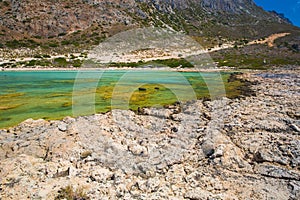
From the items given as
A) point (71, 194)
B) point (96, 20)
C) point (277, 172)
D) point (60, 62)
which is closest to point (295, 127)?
point (277, 172)

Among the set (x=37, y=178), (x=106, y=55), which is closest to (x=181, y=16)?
(x=106, y=55)

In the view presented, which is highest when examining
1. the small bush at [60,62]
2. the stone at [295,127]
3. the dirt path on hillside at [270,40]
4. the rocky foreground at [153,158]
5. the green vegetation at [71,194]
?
the dirt path on hillside at [270,40]

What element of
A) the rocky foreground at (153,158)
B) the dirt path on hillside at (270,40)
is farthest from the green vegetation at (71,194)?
the dirt path on hillside at (270,40)

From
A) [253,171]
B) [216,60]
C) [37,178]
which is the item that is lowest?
[37,178]

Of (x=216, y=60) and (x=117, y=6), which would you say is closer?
(x=216, y=60)

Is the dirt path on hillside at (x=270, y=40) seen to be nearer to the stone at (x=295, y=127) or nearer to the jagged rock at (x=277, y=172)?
the stone at (x=295, y=127)

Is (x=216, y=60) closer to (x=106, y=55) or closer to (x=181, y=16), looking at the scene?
(x=106, y=55)

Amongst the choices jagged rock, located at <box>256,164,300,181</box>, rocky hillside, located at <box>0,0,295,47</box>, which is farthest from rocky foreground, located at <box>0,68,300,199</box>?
rocky hillside, located at <box>0,0,295,47</box>
